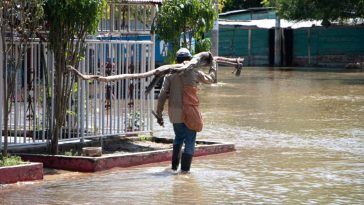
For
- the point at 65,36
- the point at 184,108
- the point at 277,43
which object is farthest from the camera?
the point at 277,43

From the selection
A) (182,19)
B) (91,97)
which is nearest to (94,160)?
(91,97)

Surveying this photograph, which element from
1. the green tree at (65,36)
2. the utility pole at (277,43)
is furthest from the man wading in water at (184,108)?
the utility pole at (277,43)

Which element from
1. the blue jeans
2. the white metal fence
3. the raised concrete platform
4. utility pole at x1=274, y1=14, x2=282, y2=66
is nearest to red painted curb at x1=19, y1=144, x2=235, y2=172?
the raised concrete platform

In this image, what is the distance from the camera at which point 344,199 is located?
32.9 ft

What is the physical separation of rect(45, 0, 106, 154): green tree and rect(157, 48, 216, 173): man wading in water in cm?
128

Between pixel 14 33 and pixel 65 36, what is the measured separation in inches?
26.0

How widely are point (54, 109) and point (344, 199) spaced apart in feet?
14.1

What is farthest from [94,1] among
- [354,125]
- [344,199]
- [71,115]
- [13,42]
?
[354,125]

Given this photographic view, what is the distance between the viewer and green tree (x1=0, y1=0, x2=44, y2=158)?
35.9ft

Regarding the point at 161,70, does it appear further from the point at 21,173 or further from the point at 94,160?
the point at 21,173

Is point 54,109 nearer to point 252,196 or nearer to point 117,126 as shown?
point 117,126

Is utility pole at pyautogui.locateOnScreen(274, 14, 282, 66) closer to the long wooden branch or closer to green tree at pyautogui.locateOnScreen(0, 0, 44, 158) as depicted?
the long wooden branch

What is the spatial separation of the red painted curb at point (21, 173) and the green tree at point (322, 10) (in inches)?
1185

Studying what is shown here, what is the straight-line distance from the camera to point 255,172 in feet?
38.9
